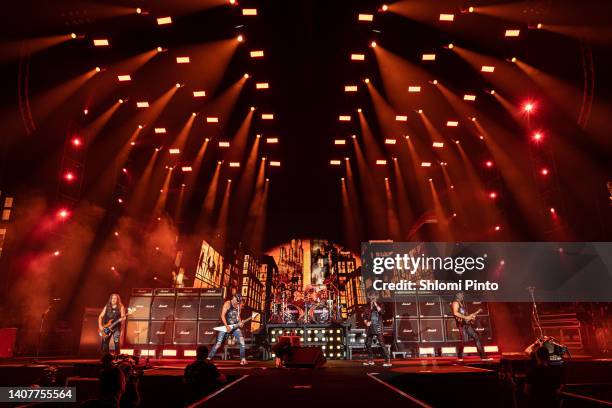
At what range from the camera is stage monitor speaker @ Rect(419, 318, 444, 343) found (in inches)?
549

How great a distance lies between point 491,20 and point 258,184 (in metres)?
11.5

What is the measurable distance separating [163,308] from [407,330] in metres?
8.68

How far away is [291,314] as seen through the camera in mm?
12898

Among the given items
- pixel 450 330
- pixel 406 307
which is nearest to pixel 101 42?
pixel 406 307

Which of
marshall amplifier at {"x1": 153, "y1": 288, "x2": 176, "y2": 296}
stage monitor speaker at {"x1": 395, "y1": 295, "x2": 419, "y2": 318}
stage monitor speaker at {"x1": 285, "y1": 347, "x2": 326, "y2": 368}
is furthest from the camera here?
marshall amplifier at {"x1": 153, "y1": 288, "x2": 176, "y2": 296}

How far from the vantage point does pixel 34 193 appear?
13.5 meters

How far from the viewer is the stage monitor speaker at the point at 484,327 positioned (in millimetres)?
13751

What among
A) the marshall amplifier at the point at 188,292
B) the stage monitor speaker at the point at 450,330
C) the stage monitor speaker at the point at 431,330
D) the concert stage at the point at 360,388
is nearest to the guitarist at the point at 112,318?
the concert stage at the point at 360,388

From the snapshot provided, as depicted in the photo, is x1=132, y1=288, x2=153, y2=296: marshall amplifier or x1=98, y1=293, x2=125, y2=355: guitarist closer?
x1=98, y1=293, x2=125, y2=355: guitarist

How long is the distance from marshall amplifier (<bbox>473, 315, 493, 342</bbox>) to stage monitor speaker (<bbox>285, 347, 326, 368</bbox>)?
702cm

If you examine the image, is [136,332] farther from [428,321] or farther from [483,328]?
[483,328]

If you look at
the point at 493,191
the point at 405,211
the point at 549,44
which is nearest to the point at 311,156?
the point at 405,211

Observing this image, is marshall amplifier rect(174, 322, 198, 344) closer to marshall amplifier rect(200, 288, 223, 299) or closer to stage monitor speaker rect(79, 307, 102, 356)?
marshall amplifier rect(200, 288, 223, 299)

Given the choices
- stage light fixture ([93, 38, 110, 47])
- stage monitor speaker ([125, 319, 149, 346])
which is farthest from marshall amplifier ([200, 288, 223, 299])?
stage light fixture ([93, 38, 110, 47])
